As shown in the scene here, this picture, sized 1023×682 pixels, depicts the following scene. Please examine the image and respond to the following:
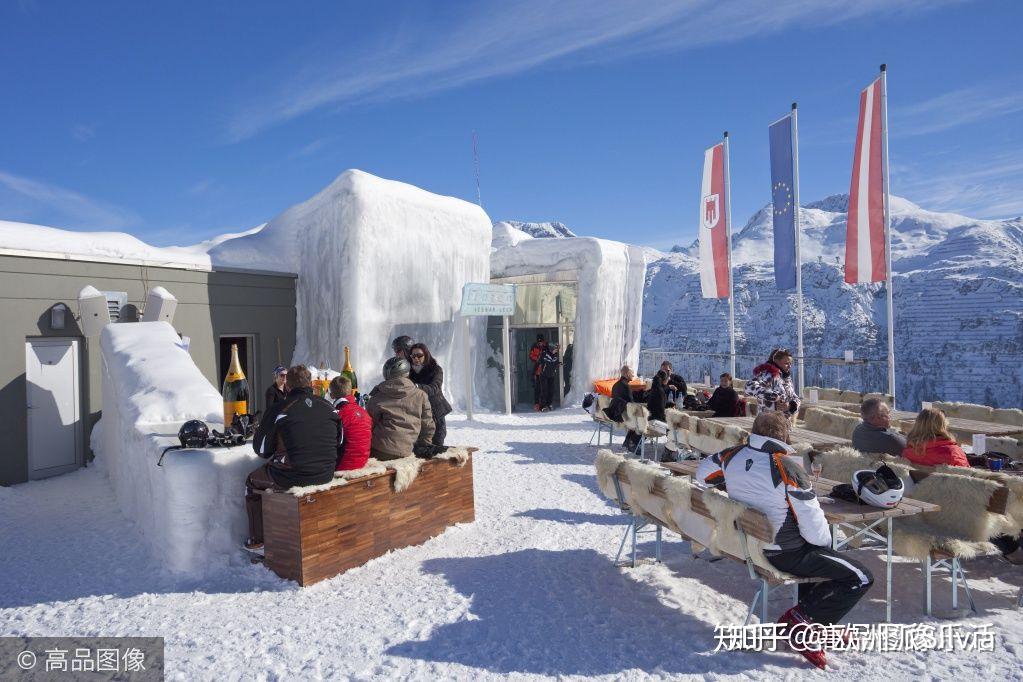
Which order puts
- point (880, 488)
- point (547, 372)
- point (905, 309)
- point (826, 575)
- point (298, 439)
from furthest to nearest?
1. point (905, 309)
2. point (547, 372)
3. point (298, 439)
4. point (880, 488)
5. point (826, 575)

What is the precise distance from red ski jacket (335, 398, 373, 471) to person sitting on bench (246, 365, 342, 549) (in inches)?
4.1

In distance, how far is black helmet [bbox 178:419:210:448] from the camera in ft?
15.5

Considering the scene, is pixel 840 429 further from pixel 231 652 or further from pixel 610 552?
pixel 231 652

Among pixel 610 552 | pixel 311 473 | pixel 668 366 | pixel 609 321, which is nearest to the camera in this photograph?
pixel 311 473

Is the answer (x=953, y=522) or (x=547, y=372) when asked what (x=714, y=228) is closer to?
(x=547, y=372)

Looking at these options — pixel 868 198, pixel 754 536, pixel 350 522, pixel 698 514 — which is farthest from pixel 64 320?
pixel 868 198

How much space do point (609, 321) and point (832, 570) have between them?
454 inches

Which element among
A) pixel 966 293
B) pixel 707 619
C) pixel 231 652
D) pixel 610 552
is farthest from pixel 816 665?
pixel 966 293

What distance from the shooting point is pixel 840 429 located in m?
6.83

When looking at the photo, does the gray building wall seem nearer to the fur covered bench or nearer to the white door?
the white door

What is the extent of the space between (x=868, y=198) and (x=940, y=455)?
8.29m

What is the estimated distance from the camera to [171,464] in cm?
456

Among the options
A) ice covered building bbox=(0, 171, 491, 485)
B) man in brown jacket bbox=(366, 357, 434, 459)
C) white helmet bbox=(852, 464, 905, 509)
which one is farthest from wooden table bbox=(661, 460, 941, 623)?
ice covered building bbox=(0, 171, 491, 485)
